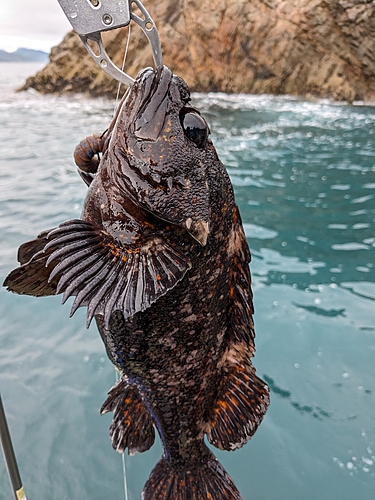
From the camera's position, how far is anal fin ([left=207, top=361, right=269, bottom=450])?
1653mm

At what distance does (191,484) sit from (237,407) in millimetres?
429

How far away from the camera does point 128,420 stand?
1.80m

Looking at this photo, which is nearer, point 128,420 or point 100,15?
point 100,15

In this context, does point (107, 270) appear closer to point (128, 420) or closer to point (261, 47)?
point (128, 420)

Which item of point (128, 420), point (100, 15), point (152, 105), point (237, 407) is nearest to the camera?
point (100, 15)

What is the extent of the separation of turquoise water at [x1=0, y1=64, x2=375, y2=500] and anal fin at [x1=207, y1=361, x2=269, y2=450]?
5.36ft

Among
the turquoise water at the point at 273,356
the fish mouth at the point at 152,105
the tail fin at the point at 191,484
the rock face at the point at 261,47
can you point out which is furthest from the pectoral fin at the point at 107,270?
the rock face at the point at 261,47

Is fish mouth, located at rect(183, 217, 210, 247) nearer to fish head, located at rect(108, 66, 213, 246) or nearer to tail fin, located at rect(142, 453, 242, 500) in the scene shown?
fish head, located at rect(108, 66, 213, 246)

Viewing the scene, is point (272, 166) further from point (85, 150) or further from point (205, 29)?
point (205, 29)

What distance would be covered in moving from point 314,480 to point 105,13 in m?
3.18

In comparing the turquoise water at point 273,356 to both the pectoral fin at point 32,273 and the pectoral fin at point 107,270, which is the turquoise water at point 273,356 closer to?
the pectoral fin at point 32,273

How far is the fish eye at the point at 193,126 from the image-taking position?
1.39 meters

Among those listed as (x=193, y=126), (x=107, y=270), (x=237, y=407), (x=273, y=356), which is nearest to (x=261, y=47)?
(x=273, y=356)

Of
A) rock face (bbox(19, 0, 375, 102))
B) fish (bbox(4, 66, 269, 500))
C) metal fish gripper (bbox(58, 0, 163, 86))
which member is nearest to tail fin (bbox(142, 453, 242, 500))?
fish (bbox(4, 66, 269, 500))
